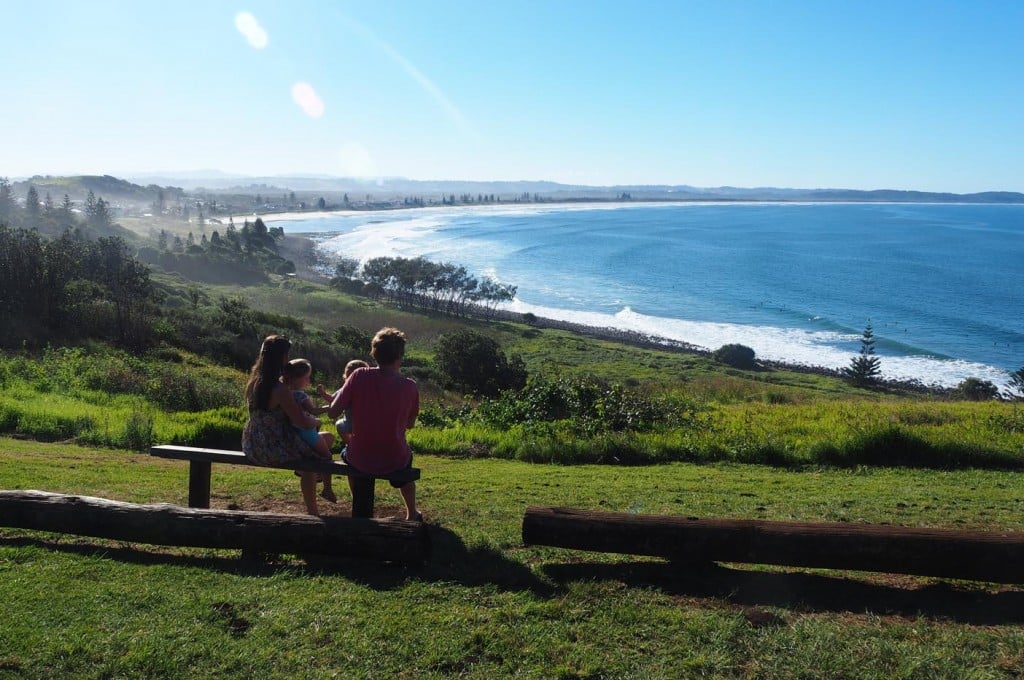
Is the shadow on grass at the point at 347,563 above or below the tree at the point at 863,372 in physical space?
above

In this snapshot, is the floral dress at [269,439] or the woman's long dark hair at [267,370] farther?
the floral dress at [269,439]

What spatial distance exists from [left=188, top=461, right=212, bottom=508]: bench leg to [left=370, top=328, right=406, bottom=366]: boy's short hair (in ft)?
5.95

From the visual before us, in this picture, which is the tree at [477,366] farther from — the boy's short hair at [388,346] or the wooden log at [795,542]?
the wooden log at [795,542]

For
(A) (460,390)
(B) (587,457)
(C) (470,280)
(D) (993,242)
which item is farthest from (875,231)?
(B) (587,457)

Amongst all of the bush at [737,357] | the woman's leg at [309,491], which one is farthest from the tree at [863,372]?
the woman's leg at [309,491]

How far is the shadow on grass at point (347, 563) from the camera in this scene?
4840 millimetres

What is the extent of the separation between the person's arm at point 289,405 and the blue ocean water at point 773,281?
46382mm

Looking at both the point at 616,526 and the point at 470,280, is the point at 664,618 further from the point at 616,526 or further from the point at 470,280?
the point at 470,280

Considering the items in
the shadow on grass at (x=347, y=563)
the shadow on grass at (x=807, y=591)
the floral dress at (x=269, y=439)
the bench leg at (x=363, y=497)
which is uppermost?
the floral dress at (x=269, y=439)

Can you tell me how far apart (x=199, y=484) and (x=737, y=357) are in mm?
44630

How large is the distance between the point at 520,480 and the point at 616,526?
3.40 m

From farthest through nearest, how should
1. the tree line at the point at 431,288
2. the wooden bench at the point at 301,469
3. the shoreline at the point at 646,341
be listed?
the tree line at the point at 431,288
the shoreline at the point at 646,341
the wooden bench at the point at 301,469

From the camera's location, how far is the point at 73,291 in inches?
878

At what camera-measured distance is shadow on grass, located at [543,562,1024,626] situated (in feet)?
14.8
